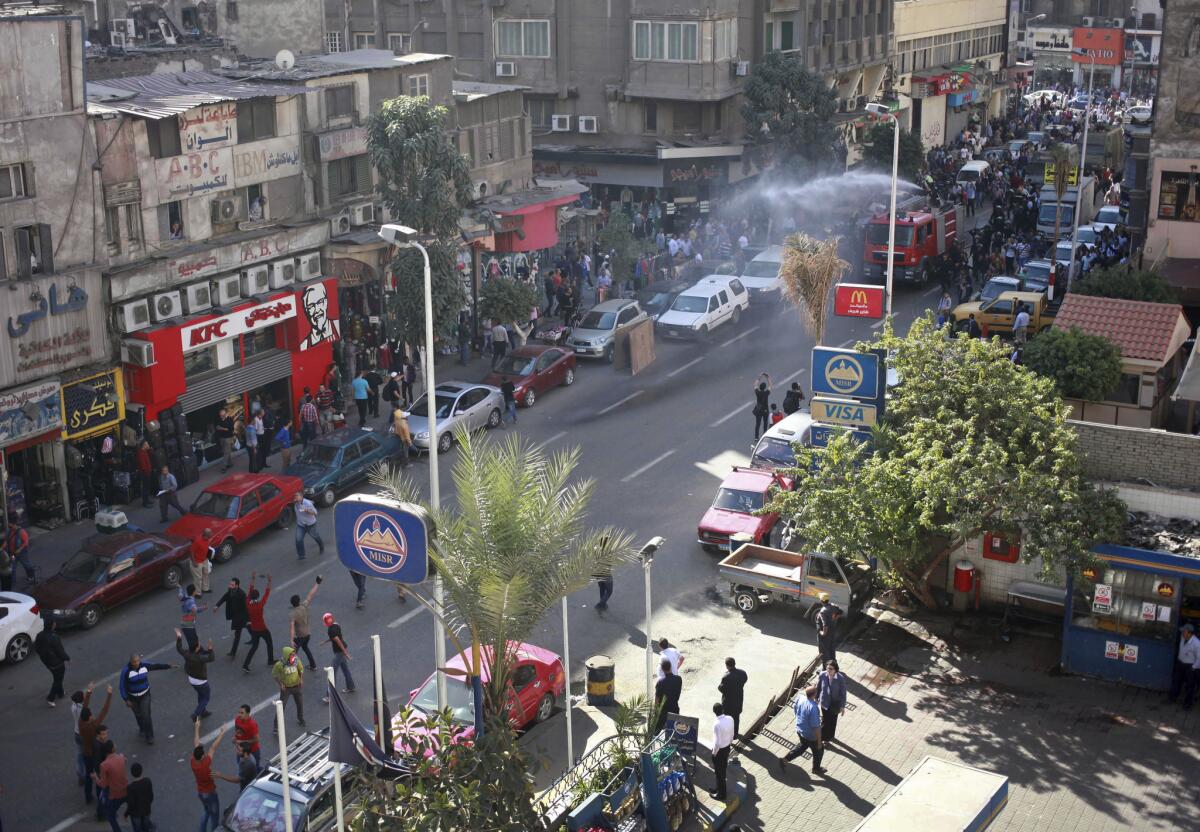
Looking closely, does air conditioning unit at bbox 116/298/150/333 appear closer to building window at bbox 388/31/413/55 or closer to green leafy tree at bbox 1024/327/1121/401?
green leafy tree at bbox 1024/327/1121/401

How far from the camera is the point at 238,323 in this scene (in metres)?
33.3

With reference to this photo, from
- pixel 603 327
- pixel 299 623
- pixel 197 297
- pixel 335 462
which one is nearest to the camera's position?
pixel 299 623

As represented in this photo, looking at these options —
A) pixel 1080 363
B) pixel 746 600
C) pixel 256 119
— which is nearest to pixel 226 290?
pixel 256 119

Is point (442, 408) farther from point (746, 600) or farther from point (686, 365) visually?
point (746, 600)

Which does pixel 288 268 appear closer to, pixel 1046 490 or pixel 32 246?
pixel 32 246

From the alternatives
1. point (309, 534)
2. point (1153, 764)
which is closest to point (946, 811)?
point (1153, 764)

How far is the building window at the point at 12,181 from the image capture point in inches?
1124

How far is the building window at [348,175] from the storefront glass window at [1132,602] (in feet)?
70.4

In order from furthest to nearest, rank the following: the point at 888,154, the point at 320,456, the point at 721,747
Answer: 1. the point at 888,154
2. the point at 320,456
3. the point at 721,747

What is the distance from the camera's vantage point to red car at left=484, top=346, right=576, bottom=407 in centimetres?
3722

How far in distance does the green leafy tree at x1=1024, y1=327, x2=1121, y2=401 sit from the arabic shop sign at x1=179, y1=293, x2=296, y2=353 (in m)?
16.8

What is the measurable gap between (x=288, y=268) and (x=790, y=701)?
57.9 feet

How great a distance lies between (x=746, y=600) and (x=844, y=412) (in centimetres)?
372

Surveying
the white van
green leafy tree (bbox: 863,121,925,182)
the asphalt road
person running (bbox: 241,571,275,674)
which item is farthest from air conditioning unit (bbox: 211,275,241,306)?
green leafy tree (bbox: 863,121,925,182)
